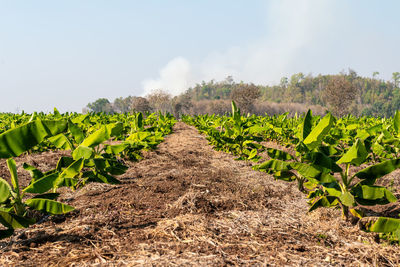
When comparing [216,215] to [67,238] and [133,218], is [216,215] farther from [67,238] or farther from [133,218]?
[67,238]

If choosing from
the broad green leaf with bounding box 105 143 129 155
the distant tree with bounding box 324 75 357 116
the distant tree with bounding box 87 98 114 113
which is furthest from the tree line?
the broad green leaf with bounding box 105 143 129 155

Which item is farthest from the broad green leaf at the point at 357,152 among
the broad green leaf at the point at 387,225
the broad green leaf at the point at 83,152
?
the broad green leaf at the point at 83,152

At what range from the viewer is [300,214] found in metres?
2.74

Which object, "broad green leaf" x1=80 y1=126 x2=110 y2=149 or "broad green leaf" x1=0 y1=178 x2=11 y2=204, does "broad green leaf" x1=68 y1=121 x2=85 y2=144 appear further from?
"broad green leaf" x1=0 y1=178 x2=11 y2=204

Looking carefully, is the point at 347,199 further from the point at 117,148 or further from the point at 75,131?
the point at 75,131

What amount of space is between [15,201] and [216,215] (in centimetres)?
170

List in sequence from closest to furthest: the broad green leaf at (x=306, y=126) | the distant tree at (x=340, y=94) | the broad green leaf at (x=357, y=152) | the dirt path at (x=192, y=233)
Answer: the dirt path at (x=192, y=233), the broad green leaf at (x=357, y=152), the broad green leaf at (x=306, y=126), the distant tree at (x=340, y=94)

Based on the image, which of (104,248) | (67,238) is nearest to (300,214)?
(104,248)

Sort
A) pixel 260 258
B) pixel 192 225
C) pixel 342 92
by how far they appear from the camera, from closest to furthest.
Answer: pixel 260 258 → pixel 192 225 → pixel 342 92

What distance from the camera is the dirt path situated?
1.81 meters

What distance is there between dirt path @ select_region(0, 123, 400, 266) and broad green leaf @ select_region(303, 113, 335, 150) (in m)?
0.74

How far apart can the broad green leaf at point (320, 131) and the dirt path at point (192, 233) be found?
739 mm

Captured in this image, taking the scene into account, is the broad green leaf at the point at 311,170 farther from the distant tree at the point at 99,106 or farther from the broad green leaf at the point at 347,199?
the distant tree at the point at 99,106

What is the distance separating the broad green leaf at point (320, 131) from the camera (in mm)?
2434
